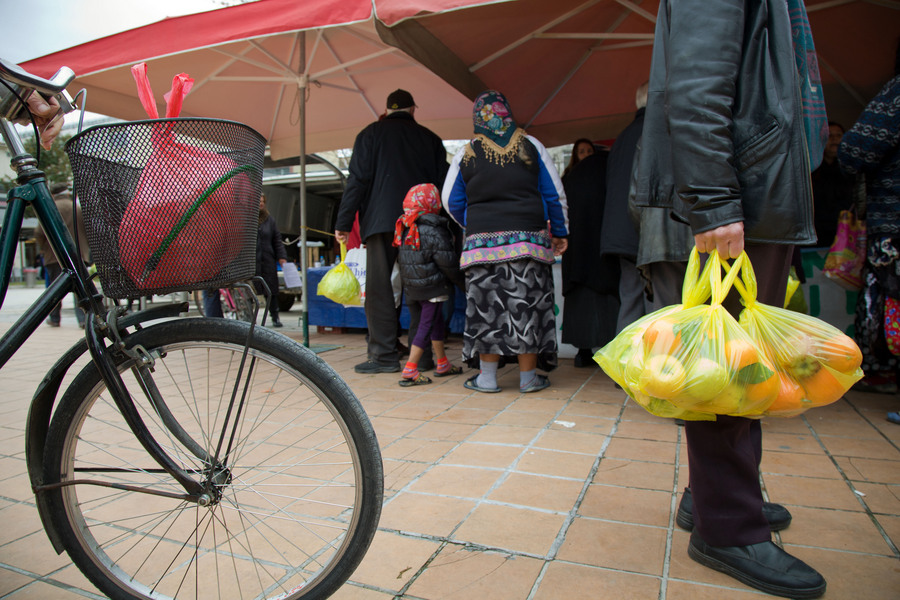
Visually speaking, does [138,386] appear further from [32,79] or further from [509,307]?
[509,307]

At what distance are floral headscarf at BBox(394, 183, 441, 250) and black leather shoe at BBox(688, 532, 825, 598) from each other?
301 cm

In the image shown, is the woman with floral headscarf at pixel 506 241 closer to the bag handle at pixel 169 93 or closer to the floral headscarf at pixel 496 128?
the floral headscarf at pixel 496 128

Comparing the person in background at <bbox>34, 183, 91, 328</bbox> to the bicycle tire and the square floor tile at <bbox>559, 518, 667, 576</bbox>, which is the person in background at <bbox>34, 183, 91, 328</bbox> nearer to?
the bicycle tire

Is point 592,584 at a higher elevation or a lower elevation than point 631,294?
lower

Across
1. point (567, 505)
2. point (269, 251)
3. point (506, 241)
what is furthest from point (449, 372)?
point (269, 251)

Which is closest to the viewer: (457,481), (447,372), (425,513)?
(425,513)

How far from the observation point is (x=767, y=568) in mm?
1653

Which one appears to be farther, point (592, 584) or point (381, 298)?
point (381, 298)

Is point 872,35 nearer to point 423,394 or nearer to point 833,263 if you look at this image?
point 833,263

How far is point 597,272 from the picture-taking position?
4.64 meters

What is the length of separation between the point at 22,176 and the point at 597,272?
12.7ft

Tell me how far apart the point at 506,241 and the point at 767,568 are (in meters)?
2.50

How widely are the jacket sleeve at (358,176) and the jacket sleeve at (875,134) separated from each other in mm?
3198

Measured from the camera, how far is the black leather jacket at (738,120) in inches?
61.6
